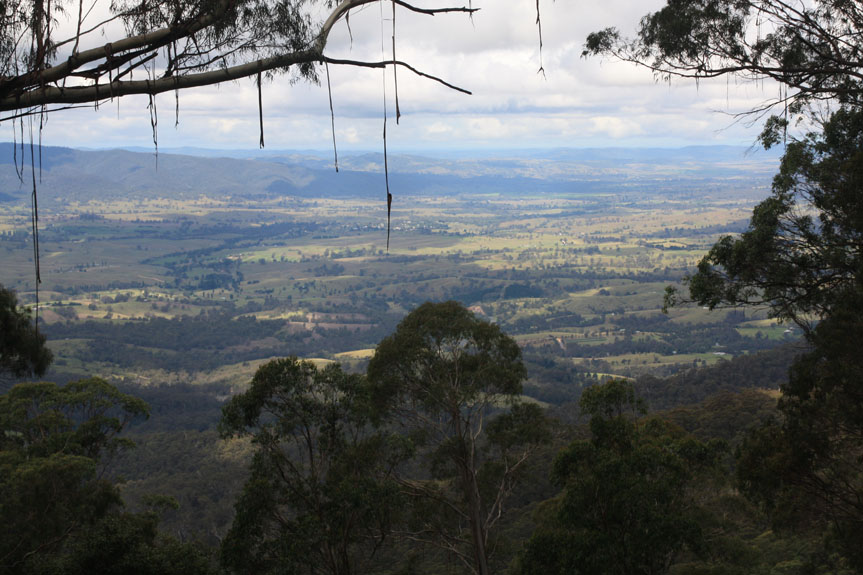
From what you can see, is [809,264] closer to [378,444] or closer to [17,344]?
[378,444]

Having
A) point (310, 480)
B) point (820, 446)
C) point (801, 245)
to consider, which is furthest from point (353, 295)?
point (820, 446)

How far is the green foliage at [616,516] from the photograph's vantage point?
804cm

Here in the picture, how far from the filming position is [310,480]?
905 cm

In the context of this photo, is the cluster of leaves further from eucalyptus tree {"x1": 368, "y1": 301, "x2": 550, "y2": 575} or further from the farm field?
the farm field

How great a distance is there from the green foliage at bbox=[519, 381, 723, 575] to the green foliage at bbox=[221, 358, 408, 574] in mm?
2182

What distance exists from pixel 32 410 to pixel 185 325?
94.9 metres

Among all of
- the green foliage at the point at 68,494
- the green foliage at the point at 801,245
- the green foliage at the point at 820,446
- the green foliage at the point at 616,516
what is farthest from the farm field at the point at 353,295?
the green foliage at the point at 820,446

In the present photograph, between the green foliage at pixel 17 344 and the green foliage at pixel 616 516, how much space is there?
317 inches

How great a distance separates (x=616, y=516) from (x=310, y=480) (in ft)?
12.5

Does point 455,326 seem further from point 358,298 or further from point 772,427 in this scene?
point 358,298

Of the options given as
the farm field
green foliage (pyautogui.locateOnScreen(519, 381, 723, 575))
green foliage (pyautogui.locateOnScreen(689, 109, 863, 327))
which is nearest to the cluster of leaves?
green foliage (pyautogui.locateOnScreen(519, 381, 723, 575))

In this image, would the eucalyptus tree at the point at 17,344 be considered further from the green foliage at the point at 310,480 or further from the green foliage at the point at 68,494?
the green foliage at the point at 310,480

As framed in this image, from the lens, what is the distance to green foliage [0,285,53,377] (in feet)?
35.7

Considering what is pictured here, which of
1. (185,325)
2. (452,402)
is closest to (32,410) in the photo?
(452,402)
